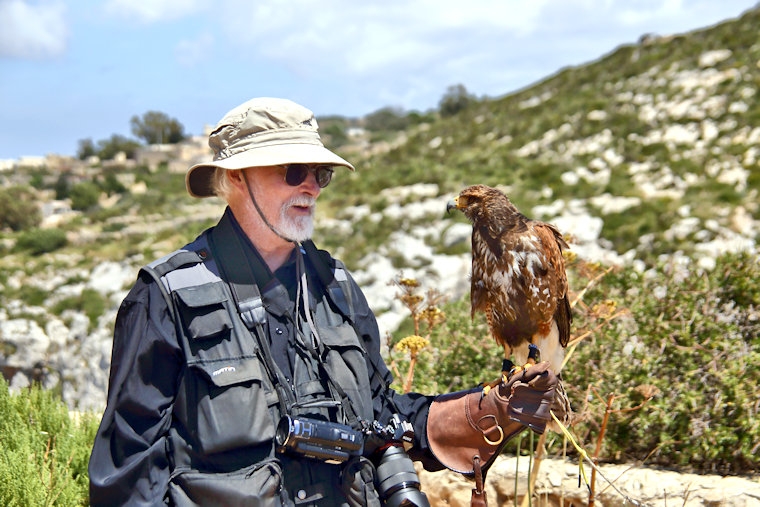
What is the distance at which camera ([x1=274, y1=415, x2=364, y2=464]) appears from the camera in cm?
202

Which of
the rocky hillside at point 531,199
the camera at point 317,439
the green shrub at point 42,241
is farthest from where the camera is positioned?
the green shrub at point 42,241

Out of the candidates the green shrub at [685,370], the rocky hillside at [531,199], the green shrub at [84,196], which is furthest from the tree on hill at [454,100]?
the green shrub at [685,370]

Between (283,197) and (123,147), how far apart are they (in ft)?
200

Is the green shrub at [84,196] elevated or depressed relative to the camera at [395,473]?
elevated

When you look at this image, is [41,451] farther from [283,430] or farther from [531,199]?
[531,199]

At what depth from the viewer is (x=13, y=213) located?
93.1 ft

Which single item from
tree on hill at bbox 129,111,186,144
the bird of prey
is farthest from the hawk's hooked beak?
tree on hill at bbox 129,111,186,144

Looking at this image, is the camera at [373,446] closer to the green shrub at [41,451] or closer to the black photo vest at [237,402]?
the black photo vest at [237,402]

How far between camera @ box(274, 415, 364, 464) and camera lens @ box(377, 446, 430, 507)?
Result: 22cm

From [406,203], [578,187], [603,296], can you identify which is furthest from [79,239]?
[603,296]

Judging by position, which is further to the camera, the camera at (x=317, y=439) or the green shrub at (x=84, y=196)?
the green shrub at (x=84, y=196)

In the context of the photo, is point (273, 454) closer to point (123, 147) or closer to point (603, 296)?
point (603, 296)

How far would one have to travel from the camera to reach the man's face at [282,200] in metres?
2.31

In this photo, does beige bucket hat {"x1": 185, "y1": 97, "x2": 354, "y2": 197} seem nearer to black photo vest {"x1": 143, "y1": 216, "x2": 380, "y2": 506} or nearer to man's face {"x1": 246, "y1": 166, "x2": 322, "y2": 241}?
man's face {"x1": 246, "y1": 166, "x2": 322, "y2": 241}
